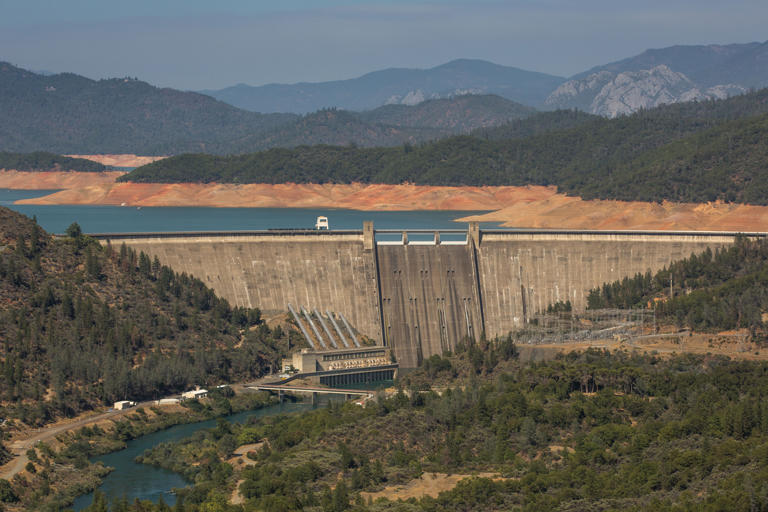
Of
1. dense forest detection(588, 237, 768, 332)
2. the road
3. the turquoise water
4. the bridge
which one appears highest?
dense forest detection(588, 237, 768, 332)

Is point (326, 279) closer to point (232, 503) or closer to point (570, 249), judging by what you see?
point (570, 249)

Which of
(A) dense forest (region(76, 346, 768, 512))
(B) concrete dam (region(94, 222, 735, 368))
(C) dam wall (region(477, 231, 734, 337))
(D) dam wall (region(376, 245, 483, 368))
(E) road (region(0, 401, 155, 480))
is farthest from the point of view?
(C) dam wall (region(477, 231, 734, 337))

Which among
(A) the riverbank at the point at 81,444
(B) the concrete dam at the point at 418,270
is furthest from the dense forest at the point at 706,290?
(A) the riverbank at the point at 81,444

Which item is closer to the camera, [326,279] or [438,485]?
[438,485]

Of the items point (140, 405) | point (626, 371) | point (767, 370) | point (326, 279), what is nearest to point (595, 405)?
point (626, 371)

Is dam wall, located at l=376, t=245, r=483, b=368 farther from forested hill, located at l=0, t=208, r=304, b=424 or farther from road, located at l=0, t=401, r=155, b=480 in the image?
road, located at l=0, t=401, r=155, b=480

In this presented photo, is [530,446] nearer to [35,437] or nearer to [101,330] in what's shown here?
[35,437]

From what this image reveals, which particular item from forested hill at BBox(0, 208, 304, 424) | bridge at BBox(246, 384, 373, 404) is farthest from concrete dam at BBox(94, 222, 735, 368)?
bridge at BBox(246, 384, 373, 404)
